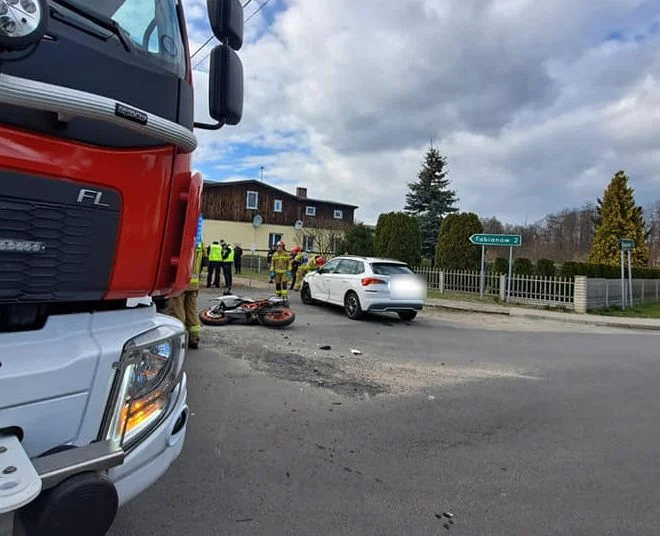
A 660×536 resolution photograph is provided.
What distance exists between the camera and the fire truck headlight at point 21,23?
4.91 feet

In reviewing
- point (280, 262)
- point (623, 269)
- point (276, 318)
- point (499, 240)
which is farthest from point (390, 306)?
point (623, 269)

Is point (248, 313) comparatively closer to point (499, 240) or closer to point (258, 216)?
point (499, 240)

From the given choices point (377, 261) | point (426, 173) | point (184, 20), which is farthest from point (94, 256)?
point (426, 173)

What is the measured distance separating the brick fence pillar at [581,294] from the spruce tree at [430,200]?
17427 mm

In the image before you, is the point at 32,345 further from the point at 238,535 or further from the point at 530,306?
the point at 530,306

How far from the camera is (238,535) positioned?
275 centimetres

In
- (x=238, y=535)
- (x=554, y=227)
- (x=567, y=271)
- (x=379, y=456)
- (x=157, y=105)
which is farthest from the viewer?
(x=554, y=227)

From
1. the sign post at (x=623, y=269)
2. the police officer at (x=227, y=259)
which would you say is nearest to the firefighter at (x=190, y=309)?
the police officer at (x=227, y=259)

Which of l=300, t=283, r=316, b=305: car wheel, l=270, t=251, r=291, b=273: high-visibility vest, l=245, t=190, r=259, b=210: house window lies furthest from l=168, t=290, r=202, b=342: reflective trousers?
l=245, t=190, r=259, b=210: house window

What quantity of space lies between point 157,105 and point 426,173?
35875mm

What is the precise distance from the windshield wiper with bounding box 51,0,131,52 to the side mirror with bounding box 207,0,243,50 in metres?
0.71

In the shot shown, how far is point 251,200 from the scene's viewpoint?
44250 millimetres

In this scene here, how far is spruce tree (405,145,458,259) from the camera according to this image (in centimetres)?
3463

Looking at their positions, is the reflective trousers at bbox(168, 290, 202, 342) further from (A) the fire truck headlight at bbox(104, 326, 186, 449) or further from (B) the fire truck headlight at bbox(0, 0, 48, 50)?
(B) the fire truck headlight at bbox(0, 0, 48, 50)
